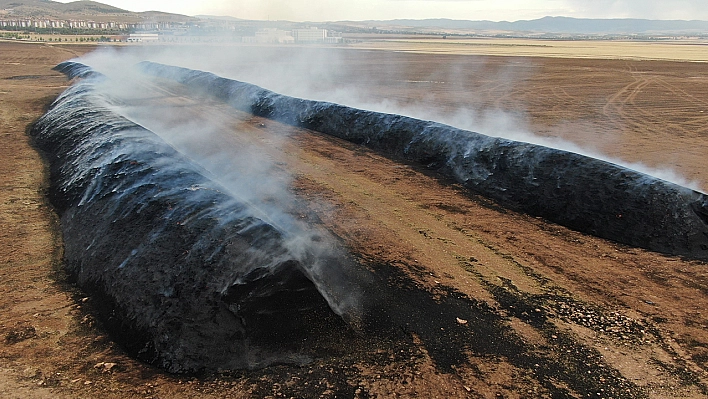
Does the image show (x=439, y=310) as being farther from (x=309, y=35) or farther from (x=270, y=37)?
(x=309, y=35)

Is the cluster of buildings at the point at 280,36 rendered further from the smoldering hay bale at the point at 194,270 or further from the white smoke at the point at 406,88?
the smoldering hay bale at the point at 194,270

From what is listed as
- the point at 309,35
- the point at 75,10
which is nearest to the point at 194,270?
the point at 309,35

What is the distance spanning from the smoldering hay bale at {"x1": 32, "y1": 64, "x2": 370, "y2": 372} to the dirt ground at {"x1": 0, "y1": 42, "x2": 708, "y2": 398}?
0.21m

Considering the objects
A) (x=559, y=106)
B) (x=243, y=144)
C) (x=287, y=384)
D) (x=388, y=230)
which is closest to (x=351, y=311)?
(x=287, y=384)

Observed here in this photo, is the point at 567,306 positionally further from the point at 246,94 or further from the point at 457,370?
the point at 246,94

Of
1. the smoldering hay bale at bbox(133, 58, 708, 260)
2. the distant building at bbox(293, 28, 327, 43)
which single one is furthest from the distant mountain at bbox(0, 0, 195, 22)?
the smoldering hay bale at bbox(133, 58, 708, 260)

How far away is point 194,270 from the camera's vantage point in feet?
13.9

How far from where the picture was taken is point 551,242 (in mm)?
6074

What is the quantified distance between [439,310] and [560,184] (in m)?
3.81

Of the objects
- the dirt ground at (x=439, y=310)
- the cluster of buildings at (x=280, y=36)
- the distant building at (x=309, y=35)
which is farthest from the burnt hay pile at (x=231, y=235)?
the distant building at (x=309, y=35)

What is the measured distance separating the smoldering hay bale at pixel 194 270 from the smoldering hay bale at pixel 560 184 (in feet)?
11.8

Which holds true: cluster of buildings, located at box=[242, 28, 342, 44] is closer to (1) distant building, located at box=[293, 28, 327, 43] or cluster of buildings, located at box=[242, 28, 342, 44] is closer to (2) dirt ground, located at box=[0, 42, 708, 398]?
(1) distant building, located at box=[293, 28, 327, 43]

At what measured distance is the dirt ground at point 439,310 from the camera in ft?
11.5

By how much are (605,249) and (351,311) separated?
3.67 metres
